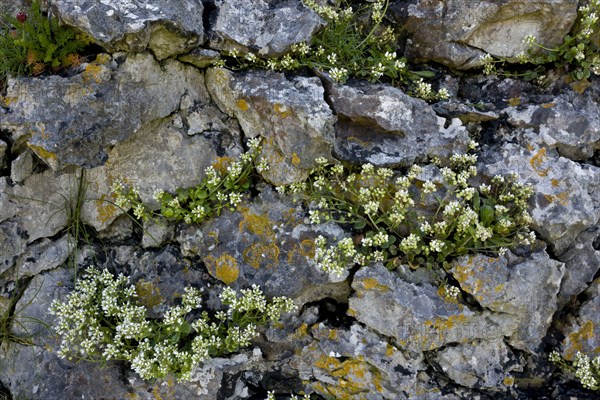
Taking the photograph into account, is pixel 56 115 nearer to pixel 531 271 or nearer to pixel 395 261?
pixel 395 261

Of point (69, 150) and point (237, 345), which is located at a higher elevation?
point (69, 150)

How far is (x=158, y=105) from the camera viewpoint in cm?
525

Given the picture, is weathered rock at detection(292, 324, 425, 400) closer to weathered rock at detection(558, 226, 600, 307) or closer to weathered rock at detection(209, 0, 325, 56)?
weathered rock at detection(558, 226, 600, 307)

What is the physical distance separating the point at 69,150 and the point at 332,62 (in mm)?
2635

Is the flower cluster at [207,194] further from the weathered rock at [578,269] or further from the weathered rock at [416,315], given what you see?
the weathered rock at [578,269]

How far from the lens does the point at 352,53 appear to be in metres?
5.60

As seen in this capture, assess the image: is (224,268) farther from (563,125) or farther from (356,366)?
(563,125)

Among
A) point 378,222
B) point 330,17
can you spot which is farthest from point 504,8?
point 378,222

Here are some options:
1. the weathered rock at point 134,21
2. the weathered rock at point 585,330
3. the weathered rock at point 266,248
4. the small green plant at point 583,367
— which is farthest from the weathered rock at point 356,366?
the weathered rock at point 134,21

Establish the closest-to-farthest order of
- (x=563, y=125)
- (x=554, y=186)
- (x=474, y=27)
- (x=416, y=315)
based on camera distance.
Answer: (x=416, y=315), (x=554, y=186), (x=563, y=125), (x=474, y=27)

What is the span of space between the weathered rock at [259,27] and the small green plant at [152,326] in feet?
7.59

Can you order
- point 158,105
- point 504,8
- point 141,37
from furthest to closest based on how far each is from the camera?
point 504,8, point 158,105, point 141,37

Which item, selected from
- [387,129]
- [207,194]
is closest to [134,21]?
[207,194]

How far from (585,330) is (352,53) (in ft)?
11.7
